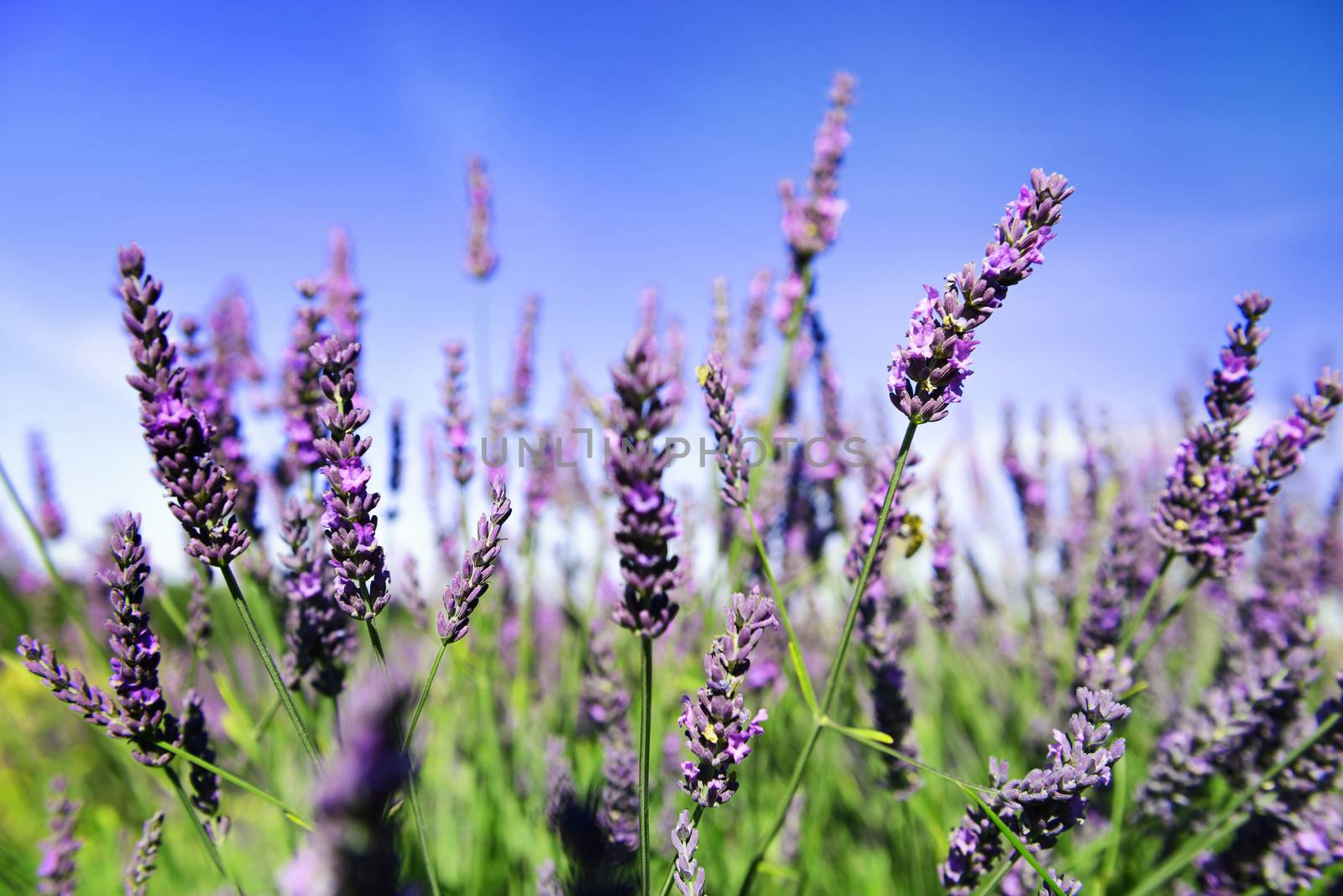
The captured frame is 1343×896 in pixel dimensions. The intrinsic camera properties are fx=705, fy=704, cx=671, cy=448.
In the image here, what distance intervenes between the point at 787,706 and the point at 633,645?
38.6 inches

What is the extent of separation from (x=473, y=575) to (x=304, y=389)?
0.98 m

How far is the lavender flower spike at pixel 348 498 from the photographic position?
3.83 ft

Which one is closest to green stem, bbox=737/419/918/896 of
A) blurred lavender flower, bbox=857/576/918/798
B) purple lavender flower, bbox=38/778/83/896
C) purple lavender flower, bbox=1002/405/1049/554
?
blurred lavender flower, bbox=857/576/918/798

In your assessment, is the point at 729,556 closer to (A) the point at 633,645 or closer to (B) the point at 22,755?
(A) the point at 633,645

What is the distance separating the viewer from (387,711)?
0.58 meters

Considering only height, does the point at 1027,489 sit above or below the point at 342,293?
below

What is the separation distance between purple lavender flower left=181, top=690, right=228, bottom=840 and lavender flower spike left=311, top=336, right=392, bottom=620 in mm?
530

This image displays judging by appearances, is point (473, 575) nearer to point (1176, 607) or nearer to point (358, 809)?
point (358, 809)

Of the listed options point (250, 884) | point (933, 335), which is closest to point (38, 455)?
point (250, 884)

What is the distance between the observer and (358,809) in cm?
57

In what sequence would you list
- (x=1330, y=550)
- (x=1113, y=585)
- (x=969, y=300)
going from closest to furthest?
(x=969, y=300), (x=1113, y=585), (x=1330, y=550)

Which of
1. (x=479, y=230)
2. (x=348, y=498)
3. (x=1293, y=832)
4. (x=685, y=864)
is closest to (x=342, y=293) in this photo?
(x=479, y=230)

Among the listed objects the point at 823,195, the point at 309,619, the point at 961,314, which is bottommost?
the point at 309,619

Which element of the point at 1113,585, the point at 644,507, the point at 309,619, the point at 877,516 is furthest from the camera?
the point at 1113,585
